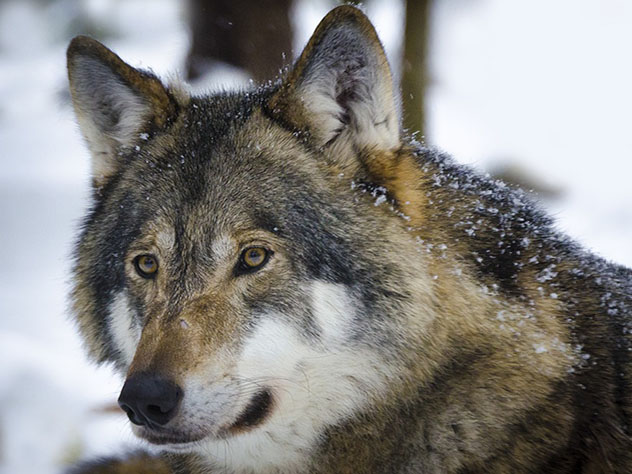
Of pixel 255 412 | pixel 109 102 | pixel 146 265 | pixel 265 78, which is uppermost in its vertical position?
pixel 265 78

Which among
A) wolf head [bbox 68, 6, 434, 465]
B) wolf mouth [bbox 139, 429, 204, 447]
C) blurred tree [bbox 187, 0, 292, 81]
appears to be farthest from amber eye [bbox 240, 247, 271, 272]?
blurred tree [bbox 187, 0, 292, 81]

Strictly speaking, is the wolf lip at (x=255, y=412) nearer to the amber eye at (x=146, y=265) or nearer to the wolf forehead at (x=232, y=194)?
the wolf forehead at (x=232, y=194)

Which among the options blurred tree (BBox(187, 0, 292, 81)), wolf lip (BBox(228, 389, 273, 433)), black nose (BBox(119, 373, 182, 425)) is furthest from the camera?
blurred tree (BBox(187, 0, 292, 81))

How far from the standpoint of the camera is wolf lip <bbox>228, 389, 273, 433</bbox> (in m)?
2.51

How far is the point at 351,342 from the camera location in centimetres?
258

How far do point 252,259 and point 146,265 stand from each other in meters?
0.46

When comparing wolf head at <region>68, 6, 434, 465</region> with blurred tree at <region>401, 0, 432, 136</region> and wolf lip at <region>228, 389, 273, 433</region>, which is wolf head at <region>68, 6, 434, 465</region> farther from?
blurred tree at <region>401, 0, 432, 136</region>

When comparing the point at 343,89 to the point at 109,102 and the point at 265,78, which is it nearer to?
the point at 109,102

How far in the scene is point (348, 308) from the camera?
257 cm

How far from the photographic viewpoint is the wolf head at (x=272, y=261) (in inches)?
96.1

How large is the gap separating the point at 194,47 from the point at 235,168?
13.2ft

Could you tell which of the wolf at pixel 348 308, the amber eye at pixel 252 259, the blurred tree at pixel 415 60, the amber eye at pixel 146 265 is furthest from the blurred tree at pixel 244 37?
the amber eye at pixel 252 259

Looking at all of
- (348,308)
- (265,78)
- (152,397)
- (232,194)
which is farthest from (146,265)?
(265,78)

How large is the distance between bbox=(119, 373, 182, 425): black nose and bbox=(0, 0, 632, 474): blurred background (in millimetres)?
2871
